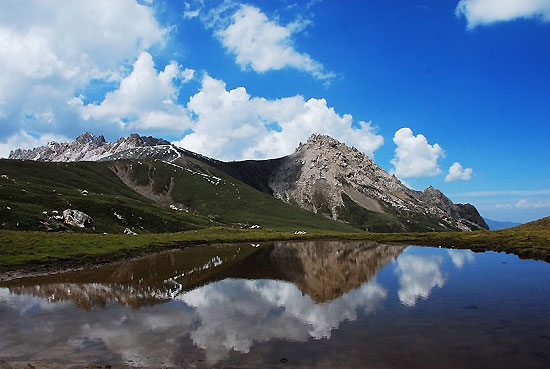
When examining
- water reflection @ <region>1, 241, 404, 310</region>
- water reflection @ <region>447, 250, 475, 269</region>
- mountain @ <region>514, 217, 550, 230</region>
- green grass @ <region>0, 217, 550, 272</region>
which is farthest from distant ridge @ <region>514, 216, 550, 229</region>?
water reflection @ <region>1, 241, 404, 310</region>

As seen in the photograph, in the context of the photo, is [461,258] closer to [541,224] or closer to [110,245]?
[541,224]

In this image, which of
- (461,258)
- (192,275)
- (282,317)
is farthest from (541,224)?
(282,317)

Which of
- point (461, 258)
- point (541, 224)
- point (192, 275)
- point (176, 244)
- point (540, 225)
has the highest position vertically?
point (541, 224)

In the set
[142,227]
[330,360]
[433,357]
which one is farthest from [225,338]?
[142,227]

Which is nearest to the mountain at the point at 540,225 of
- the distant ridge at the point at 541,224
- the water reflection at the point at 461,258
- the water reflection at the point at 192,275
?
the distant ridge at the point at 541,224

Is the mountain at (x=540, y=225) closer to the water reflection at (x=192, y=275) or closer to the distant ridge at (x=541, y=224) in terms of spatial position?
the distant ridge at (x=541, y=224)

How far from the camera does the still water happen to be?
69.2ft

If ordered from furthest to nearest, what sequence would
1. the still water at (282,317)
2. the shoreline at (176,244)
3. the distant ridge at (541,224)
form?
the distant ridge at (541,224) < the shoreline at (176,244) < the still water at (282,317)

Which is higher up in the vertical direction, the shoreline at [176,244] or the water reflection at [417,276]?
the shoreline at [176,244]

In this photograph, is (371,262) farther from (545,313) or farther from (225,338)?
(225,338)

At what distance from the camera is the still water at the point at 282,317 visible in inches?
830

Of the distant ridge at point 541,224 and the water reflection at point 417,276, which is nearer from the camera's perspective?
the water reflection at point 417,276

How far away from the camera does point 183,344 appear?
76.4 ft

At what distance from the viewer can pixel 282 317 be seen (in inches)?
1158
